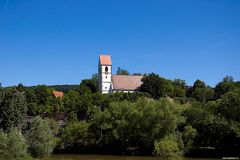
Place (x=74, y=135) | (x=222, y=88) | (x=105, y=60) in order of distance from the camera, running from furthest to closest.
A: (x=105, y=60) < (x=222, y=88) < (x=74, y=135)

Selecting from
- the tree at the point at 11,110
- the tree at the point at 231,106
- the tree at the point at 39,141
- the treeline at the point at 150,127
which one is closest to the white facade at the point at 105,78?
the treeline at the point at 150,127

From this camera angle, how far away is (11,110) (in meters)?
51.5

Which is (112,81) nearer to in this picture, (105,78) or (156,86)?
(105,78)

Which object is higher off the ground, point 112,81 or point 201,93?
point 112,81

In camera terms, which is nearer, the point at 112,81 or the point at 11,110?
the point at 11,110

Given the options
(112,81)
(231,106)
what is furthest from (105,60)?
(231,106)

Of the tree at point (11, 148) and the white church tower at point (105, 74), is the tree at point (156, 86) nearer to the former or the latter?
the white church tower at point (105, 74)

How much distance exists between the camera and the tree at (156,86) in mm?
116062

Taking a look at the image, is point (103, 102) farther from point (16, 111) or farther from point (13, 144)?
point (13, 144)

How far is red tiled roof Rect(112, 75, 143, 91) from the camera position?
128 meters

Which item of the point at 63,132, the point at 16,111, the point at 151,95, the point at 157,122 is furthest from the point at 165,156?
the point at 151,95

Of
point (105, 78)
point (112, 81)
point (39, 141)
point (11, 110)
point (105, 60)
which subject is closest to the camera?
point (39, 141)

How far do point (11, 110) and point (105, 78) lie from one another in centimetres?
8126

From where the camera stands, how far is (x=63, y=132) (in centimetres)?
7081
